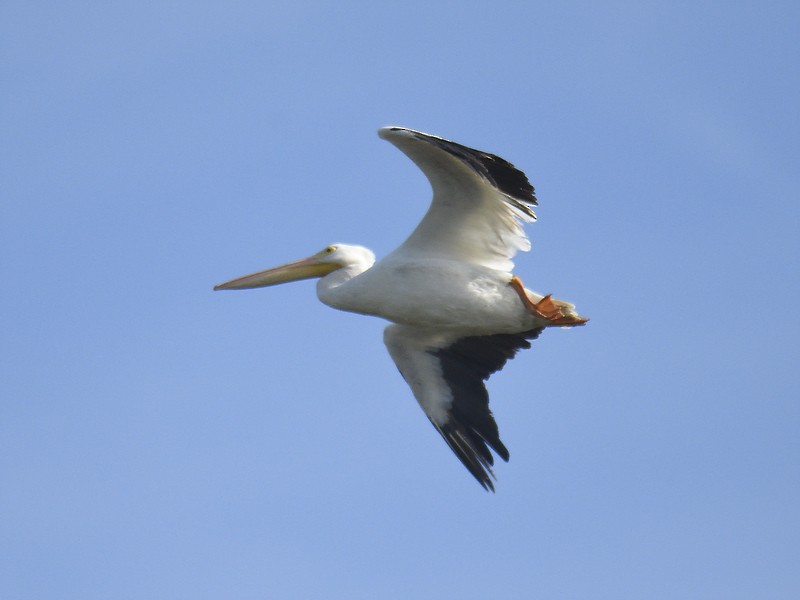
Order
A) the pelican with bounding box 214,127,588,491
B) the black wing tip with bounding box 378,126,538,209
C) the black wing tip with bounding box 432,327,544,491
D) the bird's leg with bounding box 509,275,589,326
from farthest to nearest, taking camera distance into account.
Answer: the black wing tip with bounding box 432,327,544,491 < the bird's leg with bounding box 509,275,589,326 < the pelican with bounding box 214,127,588,491 < the black wing tip with bounding box 378,126,538,209

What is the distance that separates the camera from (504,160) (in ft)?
43.6

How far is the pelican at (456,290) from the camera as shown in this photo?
13.7 metres

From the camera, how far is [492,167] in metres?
13.4

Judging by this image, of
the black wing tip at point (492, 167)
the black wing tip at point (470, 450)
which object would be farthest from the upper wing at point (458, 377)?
the black wing tip at point (492, 167)

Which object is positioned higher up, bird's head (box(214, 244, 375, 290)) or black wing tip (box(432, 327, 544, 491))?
bird's head (box(214, 244, 375, 290))

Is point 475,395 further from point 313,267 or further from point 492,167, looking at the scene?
point 492,167

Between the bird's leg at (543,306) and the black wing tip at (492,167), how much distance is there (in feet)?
2.23

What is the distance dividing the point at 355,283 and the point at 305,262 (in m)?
1.23

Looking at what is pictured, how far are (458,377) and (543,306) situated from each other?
1397 mm

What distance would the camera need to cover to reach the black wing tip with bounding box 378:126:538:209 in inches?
516

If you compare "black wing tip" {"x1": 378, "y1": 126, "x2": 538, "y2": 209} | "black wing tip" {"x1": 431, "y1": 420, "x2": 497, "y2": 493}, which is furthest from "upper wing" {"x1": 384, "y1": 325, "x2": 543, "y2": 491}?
"black wing tip" {"x1": 378, "y1": 126, "x2": 538, "y2": 209}

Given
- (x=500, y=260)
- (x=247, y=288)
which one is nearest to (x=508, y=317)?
(x=500, y=260)

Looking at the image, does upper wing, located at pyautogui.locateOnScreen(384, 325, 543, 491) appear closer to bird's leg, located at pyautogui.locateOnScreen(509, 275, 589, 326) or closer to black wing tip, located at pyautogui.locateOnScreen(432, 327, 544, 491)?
black wing tip, located at pyautogui.locateOnScreen(432, 327, 544, 491)

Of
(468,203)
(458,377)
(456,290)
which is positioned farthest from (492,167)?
(458,377)
